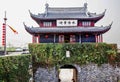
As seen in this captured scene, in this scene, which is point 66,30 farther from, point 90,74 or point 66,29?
point 90,74

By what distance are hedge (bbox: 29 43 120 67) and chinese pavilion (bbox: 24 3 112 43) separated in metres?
3.63

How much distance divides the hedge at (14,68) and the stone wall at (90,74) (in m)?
2.71

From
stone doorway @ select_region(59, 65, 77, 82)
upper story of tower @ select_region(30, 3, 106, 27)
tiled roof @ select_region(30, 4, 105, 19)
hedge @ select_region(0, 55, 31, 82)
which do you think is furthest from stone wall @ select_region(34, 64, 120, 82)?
tiled roof @ select_region(30, 4, 105, 19)

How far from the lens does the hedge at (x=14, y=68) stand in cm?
1648

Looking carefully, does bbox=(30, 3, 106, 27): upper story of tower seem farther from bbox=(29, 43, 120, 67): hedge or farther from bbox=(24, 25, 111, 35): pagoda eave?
bbox=(29, 43, 120, 67): hedge

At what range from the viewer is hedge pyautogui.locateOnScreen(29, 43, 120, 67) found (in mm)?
26594

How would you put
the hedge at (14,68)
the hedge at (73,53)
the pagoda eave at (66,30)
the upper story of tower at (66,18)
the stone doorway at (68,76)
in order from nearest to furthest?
the hedge at (14,68)
the hedge at (73,53)
the pagoda eave at (66,30)
the stone doorway at (68,76)
the upper story of tower at (66,18)

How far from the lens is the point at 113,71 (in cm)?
2695

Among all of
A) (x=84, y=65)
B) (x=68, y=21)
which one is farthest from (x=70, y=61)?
(x=68, y=21)

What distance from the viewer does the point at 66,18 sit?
3123 cm

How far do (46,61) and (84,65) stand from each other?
3313 mm

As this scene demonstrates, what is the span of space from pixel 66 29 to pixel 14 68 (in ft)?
41.7

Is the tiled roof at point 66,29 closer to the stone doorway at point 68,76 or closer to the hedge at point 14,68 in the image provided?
the stone doorway at point 68,76

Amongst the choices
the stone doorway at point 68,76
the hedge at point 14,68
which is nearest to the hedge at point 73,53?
the hedge at point 14,68
